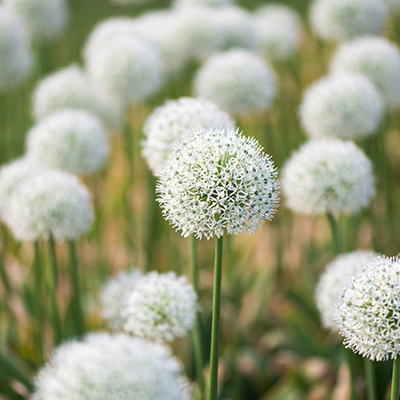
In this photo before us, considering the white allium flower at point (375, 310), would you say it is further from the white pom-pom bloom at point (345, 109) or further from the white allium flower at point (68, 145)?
the white allium flower at point (68, 145)

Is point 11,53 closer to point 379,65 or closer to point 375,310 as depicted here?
point 379,65

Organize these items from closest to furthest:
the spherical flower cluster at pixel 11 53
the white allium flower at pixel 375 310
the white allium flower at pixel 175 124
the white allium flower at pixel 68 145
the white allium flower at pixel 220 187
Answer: the white allium flower at pixel 375 310, the white allium flower at pixel 220 187, the white allium flower at pixel 175 124, the white allium flower at pixel 68 145, the spherical flower cluster at pixel 11 53

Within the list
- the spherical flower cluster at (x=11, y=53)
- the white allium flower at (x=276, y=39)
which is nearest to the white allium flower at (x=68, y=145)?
the spherical flower cluster at (x=11, y=53)

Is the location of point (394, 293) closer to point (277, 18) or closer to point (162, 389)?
point (162, 389)

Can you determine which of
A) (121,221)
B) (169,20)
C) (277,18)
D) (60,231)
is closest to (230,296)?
(121,221)

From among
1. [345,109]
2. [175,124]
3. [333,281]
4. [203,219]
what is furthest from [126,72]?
[203,219]

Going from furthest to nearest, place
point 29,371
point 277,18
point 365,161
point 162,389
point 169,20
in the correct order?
point 277,18
point 169,20
point 29,371
point 365,161
point 162,389
